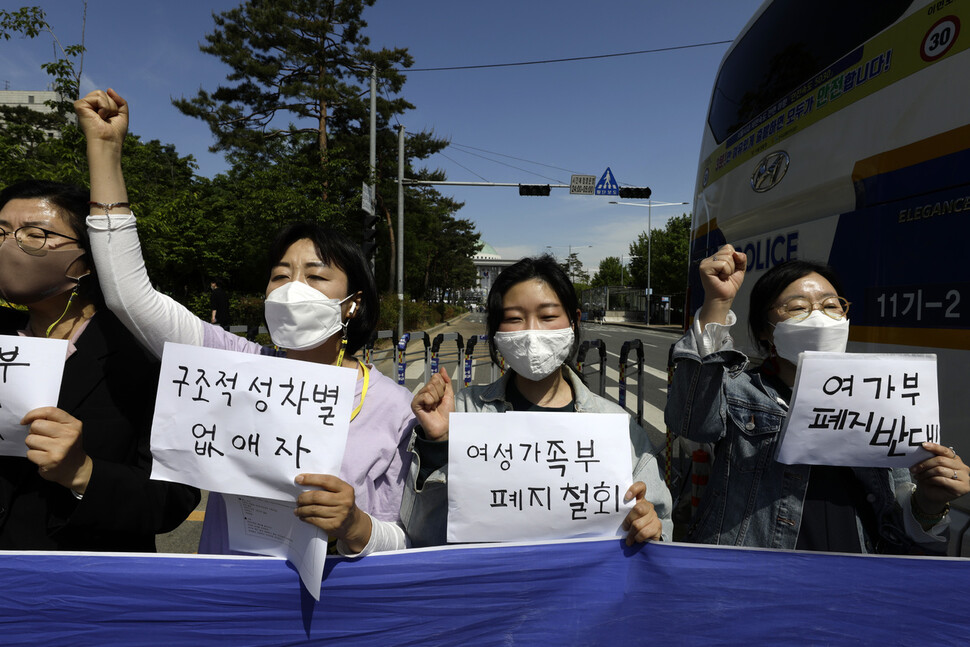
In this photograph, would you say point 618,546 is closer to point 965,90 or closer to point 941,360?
point 941,360

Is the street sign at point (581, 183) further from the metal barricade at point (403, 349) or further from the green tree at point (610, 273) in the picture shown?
the green tree at point (610, 273)

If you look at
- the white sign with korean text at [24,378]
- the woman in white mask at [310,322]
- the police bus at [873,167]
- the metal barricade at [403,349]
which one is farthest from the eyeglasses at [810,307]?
the metal barricade at [403,349]

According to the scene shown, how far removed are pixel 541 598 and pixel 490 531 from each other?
0.22 m

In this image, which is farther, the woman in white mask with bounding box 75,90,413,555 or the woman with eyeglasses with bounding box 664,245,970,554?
the woman with eyeglasses with bounding box 664,245,970,554

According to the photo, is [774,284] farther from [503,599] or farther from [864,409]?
[503,599]

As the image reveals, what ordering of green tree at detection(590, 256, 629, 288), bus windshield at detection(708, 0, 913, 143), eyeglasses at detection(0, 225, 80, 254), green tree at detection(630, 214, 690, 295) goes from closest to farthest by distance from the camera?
eyeglasses at detection(0, 225, 80, 254) → bus windshield at detection(708, 0, 913, 143) → green tree at detection(630, 214, 690, 295) → green tree at detection(590, 256, 629, 288)

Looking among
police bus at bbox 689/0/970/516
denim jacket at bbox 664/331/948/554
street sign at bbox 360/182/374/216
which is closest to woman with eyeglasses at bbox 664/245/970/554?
denim jacket at bbox 664/331/948/554

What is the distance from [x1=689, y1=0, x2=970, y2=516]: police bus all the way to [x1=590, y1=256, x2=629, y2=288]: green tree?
229ft

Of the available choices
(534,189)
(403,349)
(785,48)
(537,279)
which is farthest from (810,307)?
(534,189)

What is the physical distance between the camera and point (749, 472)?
5.60 ft

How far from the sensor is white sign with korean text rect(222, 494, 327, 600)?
4.19ft

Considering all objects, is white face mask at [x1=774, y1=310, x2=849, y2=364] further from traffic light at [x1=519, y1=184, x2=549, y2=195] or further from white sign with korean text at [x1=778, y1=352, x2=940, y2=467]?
traffic light at [x1=519, y1=184, x2=549, y2=195]

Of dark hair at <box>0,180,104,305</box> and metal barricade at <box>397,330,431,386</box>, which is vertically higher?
dark hair at <box>0,180,104,305</box>

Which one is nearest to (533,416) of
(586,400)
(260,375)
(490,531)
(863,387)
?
(490,531)
